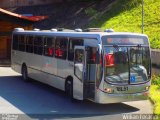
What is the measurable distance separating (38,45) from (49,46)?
1641mm

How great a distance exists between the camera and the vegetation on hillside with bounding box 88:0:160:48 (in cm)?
2827

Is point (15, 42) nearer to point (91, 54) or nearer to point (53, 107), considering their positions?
point (53, 107)

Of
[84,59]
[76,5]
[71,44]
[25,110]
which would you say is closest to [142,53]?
[84,59]

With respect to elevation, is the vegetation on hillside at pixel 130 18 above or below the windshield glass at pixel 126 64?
above

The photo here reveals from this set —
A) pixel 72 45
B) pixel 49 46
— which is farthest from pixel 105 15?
pixel 72 45

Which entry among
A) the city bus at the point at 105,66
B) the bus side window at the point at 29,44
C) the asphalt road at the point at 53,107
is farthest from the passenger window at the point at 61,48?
the bus side window at the point at 29,44

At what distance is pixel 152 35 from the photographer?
26141 millimetres

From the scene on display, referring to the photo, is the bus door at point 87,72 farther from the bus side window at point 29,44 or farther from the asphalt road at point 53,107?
the bus side window at point 29,44

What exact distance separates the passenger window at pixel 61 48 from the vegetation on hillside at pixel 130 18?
902cm

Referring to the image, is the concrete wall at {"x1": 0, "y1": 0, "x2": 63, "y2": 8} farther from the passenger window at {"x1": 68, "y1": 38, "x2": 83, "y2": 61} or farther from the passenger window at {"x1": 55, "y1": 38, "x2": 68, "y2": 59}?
the passenger window at {"x1": 68, "y1": 38, "x2": 83, "y2": 61}

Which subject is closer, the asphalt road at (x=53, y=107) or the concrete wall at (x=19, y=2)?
the asphalt road at (x=53, y=107)

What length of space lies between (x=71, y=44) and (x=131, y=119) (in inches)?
192

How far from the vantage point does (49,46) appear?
1883 centimetres

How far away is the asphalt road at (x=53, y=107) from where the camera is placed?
1359 centimetres
